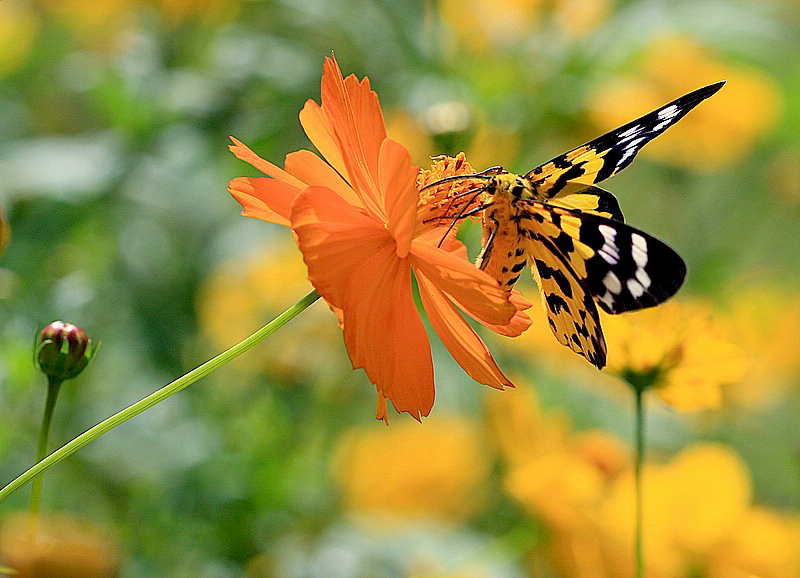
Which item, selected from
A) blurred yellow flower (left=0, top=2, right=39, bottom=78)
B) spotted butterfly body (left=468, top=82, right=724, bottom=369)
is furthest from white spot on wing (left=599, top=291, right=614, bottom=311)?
blurred yellow flower (left=0, top=2, right=39, bottom=78)

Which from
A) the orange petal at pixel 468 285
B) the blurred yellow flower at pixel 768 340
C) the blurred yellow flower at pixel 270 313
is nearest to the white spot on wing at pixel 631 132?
the orange petal at pixel 468 285

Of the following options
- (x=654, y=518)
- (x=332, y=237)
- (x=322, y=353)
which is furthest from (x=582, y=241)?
Answer: (x=322, y=353)

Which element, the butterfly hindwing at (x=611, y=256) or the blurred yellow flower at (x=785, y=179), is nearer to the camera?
the butterfly hindwing at (x=611, y=256)

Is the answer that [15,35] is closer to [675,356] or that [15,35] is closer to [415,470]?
[415,470]

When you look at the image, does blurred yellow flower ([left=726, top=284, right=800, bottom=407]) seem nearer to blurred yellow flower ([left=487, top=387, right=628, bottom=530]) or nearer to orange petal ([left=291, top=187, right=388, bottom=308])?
blurred yellow flower ([left=487, top=387, right=628, bottom=530])

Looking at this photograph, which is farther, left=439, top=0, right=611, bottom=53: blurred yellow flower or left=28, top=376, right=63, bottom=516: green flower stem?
left=439, top=0, right=611, bottom=53: blurred yellow flower

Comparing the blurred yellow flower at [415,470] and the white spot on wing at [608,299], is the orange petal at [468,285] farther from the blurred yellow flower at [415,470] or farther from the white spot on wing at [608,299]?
the blurred yellow flower at [415,470]
